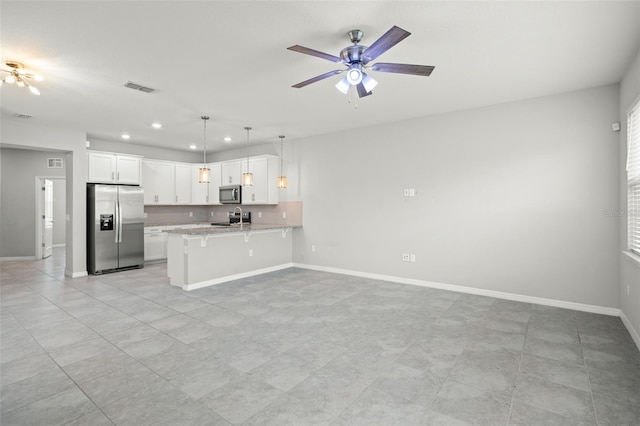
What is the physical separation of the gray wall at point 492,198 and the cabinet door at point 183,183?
382 centimetres

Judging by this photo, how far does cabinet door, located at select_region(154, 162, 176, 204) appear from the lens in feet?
24.3

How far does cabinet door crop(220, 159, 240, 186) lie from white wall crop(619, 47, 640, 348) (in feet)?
20.4

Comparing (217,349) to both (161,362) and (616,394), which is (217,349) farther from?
(616,394)

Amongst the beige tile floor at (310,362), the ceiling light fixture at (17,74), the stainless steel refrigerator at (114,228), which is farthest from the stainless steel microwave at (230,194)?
the ceiling light fixture at (17,74)

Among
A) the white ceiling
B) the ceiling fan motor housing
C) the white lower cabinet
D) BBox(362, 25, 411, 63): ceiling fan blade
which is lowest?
the white lower cabinet

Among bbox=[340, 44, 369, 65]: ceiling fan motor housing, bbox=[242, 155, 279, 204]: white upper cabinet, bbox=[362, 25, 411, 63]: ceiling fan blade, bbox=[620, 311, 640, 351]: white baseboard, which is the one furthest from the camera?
bbox=[242, 155, 279, 204]: white upper cabinet

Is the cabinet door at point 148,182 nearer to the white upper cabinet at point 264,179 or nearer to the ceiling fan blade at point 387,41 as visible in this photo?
the white upper cabinet at point 264,179

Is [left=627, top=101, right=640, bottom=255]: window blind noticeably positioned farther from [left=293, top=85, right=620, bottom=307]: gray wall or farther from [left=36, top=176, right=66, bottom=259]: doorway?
[left=36, top=176, right=66, bottom=259]: doorway

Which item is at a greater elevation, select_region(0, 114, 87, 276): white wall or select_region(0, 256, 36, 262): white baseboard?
select_region(0, 114, 87, 276): white wall

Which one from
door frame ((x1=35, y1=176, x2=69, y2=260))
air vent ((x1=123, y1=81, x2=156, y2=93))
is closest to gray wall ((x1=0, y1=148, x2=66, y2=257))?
door frame ((x1=35, y1=176, x2=69, y2=260))

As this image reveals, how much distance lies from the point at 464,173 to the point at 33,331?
5.65 metres

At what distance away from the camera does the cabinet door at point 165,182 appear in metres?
7.40

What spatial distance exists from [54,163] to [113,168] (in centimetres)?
311

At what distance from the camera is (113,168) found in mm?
6473
